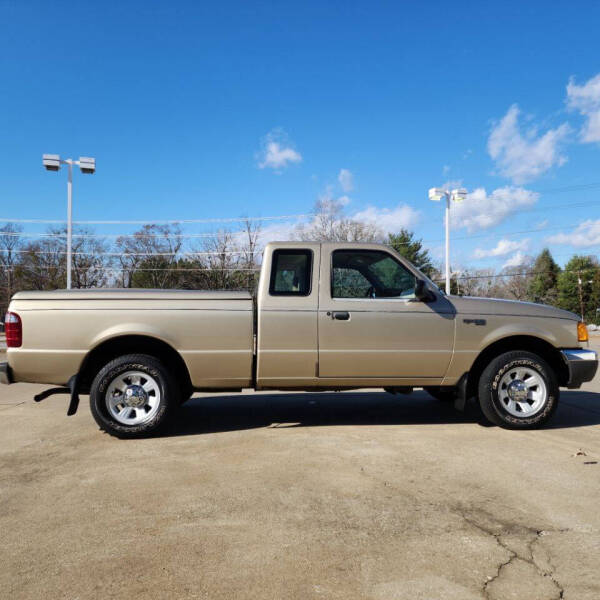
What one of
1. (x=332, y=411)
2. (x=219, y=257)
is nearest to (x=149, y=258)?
(x=219, y=257)

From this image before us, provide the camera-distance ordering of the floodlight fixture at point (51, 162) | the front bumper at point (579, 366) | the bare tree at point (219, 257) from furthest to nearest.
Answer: the bare tree at point (219, 257) → the floodlight fixture at point (51, 162) → the front bumper at point (579, 366)

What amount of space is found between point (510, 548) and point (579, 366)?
3284 millimetres

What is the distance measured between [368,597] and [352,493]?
1229mm

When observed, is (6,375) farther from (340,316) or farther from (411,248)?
(411,248)

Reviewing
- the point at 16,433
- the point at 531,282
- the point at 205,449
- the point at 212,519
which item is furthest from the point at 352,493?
the point at 531,282

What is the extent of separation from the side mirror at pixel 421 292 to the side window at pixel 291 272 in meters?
1.14

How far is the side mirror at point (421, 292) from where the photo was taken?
5062 mm

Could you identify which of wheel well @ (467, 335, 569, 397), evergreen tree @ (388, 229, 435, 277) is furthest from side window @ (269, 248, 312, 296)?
evergreen tree @ (388, 229, 435, 277)

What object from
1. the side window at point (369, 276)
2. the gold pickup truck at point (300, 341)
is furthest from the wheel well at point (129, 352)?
the side window at point (369, 276)

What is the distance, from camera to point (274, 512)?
303cm

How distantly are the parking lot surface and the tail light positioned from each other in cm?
100

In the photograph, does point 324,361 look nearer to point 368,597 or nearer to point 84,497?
point 84,497

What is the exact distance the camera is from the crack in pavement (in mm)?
2217

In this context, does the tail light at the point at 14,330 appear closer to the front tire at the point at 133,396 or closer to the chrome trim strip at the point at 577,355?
the front tire at the point at 133,396
